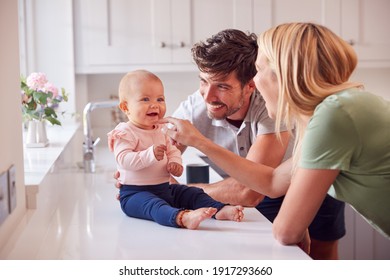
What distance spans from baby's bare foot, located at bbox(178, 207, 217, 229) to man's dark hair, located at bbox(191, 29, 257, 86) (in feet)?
1.41

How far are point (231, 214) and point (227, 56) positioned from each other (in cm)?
42

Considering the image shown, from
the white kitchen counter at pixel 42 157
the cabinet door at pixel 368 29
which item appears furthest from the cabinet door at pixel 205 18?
the white kitchen counter at pixel 42 157

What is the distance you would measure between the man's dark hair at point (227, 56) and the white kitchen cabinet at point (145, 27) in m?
0.96

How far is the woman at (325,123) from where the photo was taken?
3.03 ft

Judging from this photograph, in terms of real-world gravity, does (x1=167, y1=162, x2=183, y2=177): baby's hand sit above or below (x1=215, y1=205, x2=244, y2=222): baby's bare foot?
above

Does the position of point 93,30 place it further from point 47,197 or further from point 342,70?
point 342,70

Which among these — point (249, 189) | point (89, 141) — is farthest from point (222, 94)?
point (89, 141)

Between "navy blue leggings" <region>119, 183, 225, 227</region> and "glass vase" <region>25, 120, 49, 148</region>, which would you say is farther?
"glass vase" <region>25, 120, 49, 148</region>

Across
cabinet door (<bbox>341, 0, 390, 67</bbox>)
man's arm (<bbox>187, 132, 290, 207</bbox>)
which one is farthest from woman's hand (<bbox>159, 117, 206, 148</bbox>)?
cabinet door (<bbox>341, 0, 390, 67</bbox>)

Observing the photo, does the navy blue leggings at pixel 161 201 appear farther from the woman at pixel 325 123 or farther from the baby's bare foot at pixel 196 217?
the woman at pixel 325 123

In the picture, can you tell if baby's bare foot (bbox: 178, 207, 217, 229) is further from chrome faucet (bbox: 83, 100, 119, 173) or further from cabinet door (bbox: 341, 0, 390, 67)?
cabinet door (bbox: 341, 0, 390, 67)

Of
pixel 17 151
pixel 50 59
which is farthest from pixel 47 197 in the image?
pixel 50 59

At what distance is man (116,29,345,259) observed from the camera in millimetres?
→ 1363

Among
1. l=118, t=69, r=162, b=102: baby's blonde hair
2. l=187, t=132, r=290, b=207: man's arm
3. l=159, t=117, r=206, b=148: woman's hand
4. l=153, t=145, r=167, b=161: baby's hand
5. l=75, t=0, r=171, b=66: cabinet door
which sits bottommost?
l=187, t=132, r=290, b=207: man's arm
